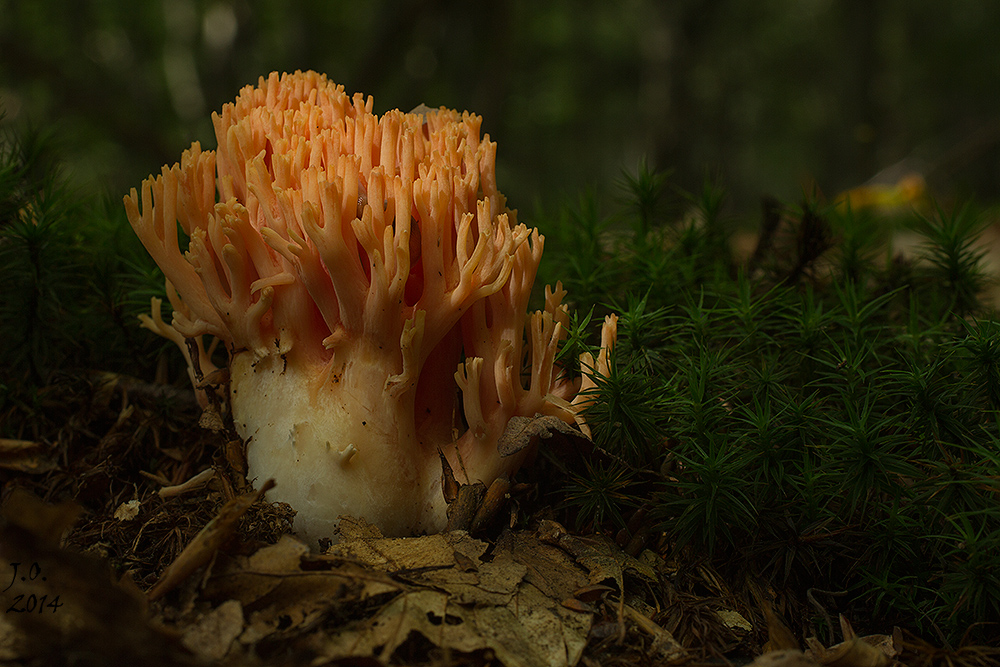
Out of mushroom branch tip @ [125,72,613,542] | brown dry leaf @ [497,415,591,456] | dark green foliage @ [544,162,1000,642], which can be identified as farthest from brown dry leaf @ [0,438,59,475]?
dark green foliage @ [544,162,1000,642]

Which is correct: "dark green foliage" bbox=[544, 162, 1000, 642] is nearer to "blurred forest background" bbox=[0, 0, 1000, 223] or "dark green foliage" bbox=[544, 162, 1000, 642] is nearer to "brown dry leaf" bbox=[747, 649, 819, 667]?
"brown dry leaf" bbox=[747, 649, 819, 667]

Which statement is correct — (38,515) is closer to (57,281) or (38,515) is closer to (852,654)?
(57,281)

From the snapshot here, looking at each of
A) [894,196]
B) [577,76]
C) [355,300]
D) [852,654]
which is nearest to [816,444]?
[852,654]

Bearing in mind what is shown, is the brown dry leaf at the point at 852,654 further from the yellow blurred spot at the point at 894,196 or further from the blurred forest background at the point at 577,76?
the yellow blurred spot at the point at 894,196

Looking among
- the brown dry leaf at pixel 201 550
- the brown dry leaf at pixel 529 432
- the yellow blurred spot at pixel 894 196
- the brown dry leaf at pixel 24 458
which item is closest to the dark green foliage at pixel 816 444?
the brown dry leaf at pixel 529 432

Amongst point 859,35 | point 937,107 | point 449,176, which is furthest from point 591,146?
point 449,176

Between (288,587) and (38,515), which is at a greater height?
(38,515)
